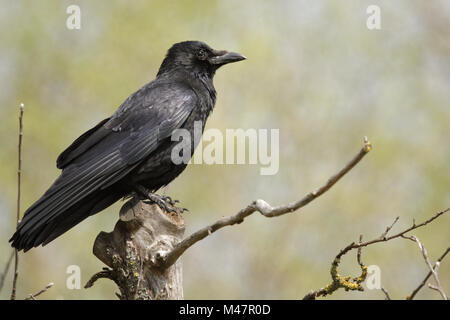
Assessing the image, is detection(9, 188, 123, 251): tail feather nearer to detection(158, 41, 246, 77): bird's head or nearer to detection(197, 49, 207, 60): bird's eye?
detection(158, 41, 246, 77): bird's head

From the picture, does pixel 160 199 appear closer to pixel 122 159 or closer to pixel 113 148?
pixel 122 159

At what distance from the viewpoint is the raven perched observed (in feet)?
17.4

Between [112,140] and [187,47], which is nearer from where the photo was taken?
[112,140]

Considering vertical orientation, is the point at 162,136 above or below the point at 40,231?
above

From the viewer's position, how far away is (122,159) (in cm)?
573

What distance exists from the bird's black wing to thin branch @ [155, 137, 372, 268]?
42.4 inches

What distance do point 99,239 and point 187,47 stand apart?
8.95 ft

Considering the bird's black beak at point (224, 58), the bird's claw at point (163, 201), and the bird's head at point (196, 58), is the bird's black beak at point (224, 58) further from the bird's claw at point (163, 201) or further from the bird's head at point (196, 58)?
the bird's claw at point (163, 201)

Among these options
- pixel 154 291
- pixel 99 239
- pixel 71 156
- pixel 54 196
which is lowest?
pixel 154 291
